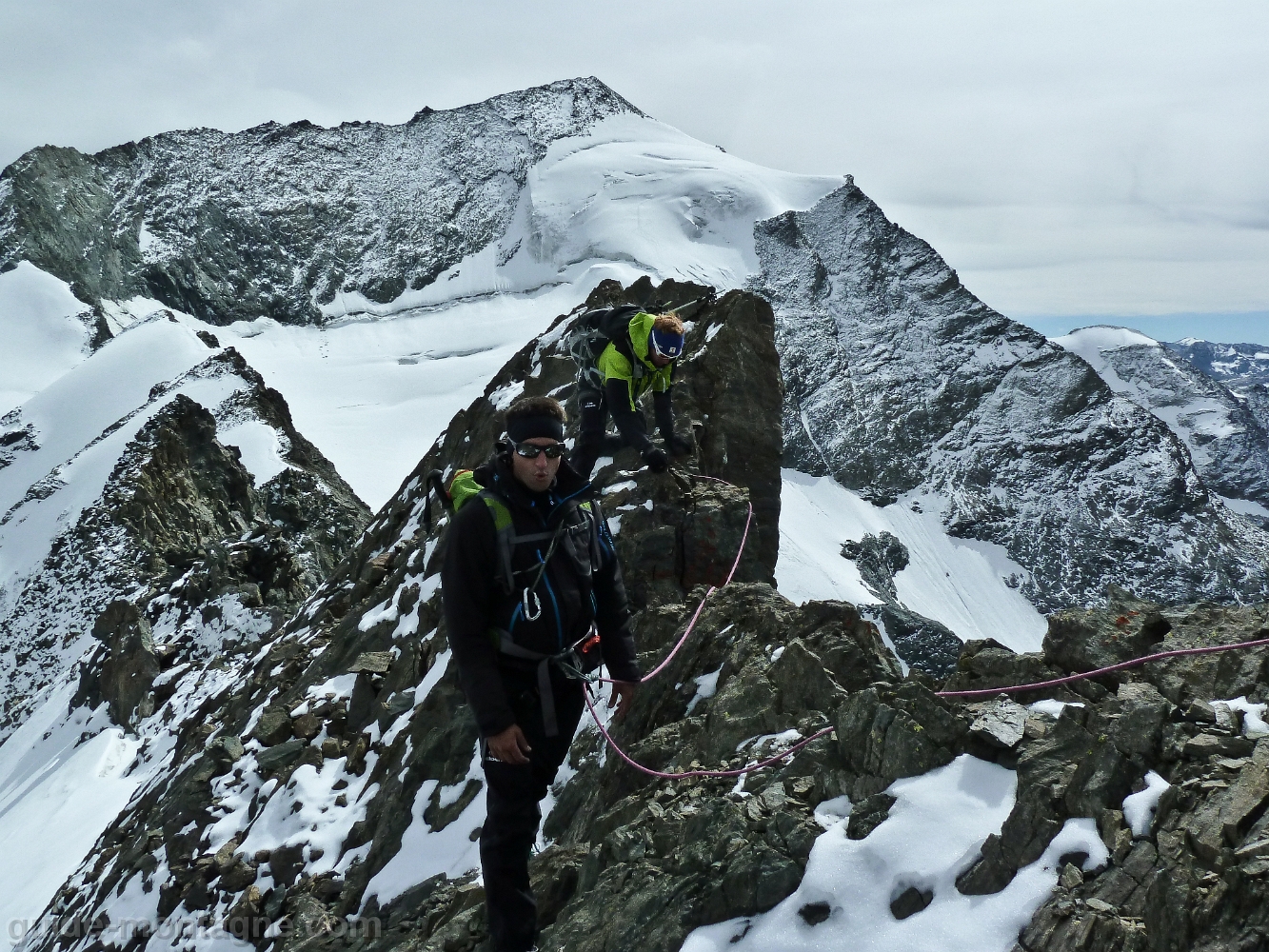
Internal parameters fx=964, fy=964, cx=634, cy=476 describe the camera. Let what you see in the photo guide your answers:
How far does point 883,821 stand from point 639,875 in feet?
4.95

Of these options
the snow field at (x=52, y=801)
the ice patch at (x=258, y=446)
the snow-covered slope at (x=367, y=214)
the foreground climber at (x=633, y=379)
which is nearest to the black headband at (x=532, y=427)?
the foreground climber at (x=633, y=379)

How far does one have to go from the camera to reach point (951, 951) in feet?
14.6

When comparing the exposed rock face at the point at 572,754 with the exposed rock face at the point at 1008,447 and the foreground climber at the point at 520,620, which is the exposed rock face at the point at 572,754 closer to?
the foreground climber at the point at 520,620

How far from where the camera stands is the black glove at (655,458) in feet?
37.6

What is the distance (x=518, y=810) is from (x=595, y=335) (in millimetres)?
7426

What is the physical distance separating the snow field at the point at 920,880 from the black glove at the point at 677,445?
7.11 m

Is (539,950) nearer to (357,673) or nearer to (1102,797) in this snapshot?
(1102,797)

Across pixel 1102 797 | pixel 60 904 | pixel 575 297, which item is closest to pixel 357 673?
pixel 60 904

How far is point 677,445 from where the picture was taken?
Answer: 12406 millimetres

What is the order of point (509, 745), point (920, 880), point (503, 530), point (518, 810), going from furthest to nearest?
1. point (518, 810)
2. point (503, 530)
3. point (509, 745)
4. point (920, 880)

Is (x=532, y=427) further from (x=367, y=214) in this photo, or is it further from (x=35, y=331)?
(x=367, y=214)

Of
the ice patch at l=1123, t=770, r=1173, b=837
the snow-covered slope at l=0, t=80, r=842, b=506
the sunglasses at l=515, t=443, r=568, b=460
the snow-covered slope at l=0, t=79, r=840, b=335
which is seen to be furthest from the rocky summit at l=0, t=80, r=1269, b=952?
the snow-covered slope at l=0, t=79, r=840, b=335

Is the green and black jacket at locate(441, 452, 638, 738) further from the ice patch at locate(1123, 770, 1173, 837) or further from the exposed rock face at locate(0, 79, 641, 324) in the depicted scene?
the exposed rock face at locate(0, 79, 641, 324)

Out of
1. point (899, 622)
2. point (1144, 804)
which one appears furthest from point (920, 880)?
point (899, 622)
